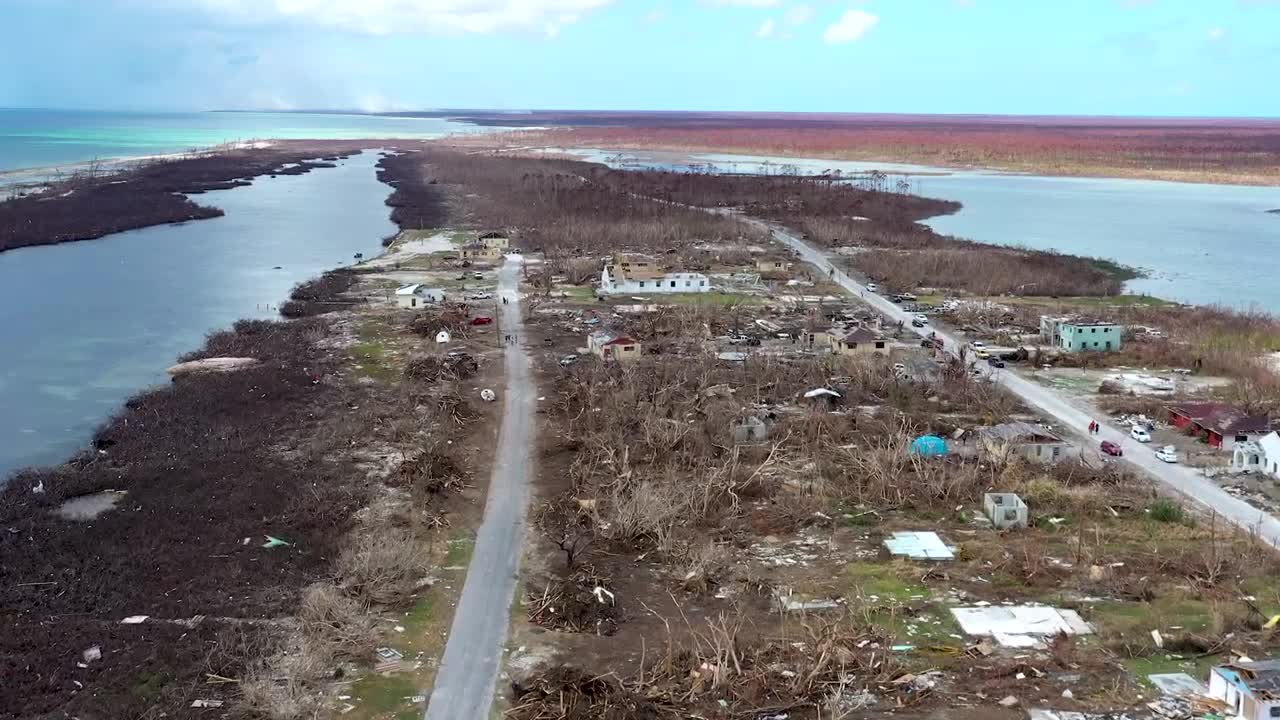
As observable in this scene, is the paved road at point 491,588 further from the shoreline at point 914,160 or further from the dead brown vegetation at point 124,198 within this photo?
the shoreline at point 914,160

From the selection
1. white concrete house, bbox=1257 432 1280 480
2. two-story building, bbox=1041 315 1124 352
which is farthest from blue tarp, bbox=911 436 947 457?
two-story building, bbox=1041 315 1124 352

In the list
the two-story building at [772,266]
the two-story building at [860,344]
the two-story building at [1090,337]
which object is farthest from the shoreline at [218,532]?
the two-story building at [772,266]

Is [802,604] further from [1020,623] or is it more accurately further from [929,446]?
[929,446]

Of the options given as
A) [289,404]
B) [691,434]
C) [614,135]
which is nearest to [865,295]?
[691,434]

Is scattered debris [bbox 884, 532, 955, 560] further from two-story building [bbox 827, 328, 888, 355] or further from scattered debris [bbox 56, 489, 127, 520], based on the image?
scattered debris [bbox 56, 489, 127, 520]

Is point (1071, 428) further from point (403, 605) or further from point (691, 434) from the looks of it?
point (403, 605)
